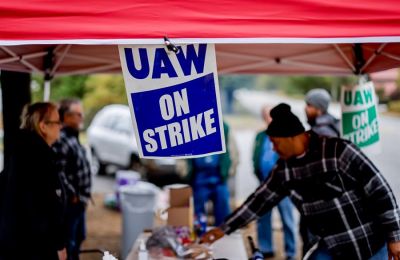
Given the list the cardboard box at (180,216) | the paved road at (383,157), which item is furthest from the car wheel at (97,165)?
the cardboard box at (180,216)

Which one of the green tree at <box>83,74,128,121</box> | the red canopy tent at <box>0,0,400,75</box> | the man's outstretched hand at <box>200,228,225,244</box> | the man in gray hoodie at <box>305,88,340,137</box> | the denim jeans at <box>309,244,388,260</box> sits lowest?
the denim jeans at <box>309,244,388,260</box>

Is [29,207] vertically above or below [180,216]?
above

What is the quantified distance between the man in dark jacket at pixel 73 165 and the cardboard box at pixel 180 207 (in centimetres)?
119

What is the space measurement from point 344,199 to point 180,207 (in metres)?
1.72

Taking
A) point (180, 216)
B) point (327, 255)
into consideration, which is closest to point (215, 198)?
point (180, 216)

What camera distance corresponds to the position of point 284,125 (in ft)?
12.1

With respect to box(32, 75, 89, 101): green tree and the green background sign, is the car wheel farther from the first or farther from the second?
the green background sign

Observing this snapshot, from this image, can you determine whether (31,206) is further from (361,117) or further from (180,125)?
(361,117)

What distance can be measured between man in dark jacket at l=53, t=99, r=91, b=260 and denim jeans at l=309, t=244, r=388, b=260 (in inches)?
107

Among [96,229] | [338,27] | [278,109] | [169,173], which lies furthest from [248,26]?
[169,173]

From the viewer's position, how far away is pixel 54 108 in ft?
13.1

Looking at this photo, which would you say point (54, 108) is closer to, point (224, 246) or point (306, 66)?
point (224, 246)

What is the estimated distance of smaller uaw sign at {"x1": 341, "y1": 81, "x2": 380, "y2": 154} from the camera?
4.96 metres

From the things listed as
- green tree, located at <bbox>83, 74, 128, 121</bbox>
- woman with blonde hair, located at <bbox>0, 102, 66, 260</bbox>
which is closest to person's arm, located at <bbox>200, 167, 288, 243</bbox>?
woman with blonde hair, located at <bbox>0, 102, 66, 260</bbox>
